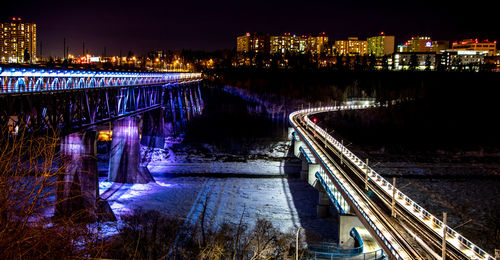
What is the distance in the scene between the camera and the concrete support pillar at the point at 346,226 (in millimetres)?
25109

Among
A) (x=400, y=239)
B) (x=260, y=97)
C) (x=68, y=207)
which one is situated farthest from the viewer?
(x=260, y=97)

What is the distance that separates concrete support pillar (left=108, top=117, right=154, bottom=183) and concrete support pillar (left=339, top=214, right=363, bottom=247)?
25.5 metres

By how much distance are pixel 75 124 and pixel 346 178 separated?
66.9 ft

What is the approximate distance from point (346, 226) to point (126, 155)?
27009mm

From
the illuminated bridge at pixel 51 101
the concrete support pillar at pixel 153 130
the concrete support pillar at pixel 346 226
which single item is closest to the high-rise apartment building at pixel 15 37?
the concrete support pillar at pixel 153 130

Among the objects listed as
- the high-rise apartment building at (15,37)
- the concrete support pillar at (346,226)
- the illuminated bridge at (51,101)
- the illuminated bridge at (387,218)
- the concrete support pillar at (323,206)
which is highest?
the high-rise apartment building at (15,37)

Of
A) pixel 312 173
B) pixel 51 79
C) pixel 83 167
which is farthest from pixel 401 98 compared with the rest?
pixel 83 167

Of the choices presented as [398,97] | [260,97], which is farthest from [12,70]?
[398,97]

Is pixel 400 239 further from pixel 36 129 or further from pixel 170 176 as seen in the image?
pixel 170 176

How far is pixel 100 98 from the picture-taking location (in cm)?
3912

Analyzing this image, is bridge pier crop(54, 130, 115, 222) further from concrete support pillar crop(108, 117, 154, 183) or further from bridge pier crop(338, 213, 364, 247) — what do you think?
bridge pier crop(338, 213, 364, 247)

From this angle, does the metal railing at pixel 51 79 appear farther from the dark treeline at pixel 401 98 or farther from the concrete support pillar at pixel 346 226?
the dark treeline at pixel 401 98

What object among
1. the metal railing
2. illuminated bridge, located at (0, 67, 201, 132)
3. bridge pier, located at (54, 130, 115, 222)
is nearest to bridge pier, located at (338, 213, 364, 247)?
illuminated bridge, located at (0, 67, 201, 132)

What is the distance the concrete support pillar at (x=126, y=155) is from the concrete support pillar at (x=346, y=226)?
83.5 ft
